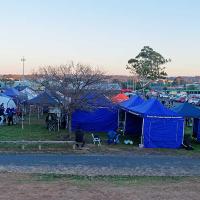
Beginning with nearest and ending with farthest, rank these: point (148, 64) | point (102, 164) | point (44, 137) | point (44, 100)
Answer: point (102, 164) < point (44, 137) < point (44, 100) < point (148, 64)

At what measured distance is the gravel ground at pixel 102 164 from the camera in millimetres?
16203

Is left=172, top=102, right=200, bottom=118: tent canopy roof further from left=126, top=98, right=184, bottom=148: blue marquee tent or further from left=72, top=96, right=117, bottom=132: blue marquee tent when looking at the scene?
left=72, top=96, right=117, bottom=132: blue marquee tent

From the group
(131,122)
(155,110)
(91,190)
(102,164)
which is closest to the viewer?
(91,190)

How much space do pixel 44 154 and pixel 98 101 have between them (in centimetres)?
724

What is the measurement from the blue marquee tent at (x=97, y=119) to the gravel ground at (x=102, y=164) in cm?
870

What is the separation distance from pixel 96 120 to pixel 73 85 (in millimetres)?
4953

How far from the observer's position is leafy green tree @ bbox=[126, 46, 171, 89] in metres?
90.7

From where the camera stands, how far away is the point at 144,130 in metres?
22.5

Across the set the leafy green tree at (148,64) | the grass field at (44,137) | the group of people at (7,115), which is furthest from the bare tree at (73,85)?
the leafy green tree at (148,64)

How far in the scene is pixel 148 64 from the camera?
299 feet

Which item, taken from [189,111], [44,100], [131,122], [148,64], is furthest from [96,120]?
[148,64]

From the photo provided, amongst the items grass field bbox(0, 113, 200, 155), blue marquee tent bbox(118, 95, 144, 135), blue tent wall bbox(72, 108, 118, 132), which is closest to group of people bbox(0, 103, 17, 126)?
grass field bbox(0, 113, 200, 155)

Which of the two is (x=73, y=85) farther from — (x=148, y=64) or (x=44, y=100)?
(x=148, y=64)

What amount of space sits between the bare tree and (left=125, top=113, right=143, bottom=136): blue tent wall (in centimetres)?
376
